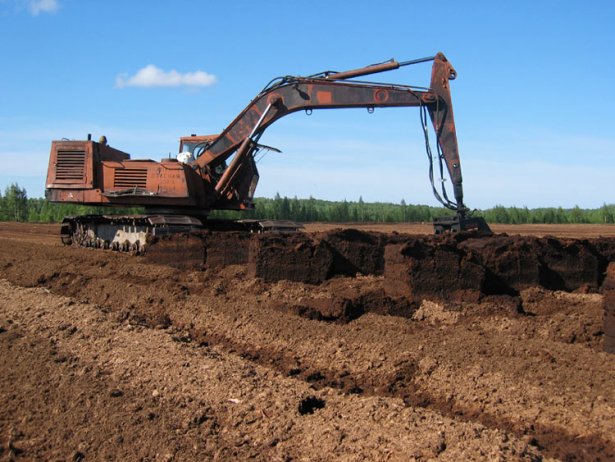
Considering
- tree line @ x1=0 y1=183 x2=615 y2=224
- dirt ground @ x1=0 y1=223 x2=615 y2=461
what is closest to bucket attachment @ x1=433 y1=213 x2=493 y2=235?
dirt ground @ x1=0 y1=223 x2=615 y2=461

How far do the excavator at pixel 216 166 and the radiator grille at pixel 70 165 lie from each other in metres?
0.03

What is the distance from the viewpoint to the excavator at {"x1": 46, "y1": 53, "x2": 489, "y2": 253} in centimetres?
1497

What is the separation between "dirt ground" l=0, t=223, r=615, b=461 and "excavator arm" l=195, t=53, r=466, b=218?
6.49 meters

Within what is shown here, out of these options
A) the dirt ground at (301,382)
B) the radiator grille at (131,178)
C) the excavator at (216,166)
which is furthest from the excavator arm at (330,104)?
the dirt ground at (301,382)

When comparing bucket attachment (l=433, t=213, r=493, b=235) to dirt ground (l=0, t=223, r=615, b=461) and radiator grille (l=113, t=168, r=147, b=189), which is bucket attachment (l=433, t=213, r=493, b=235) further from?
radiator grille (l=113, t=168, r=147, b=189)

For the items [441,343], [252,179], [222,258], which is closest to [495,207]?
[252,179]

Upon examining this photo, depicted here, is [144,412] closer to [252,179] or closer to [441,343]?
[441,343]

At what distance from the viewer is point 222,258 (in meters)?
13.3

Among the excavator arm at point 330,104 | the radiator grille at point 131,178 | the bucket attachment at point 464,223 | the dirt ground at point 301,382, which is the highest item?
the excavator arm at point 330,104

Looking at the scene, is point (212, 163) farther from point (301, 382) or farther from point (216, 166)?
point (301, 382)

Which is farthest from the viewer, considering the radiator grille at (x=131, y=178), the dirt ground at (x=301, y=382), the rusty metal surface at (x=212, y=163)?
the radiator grille at (x=131, y=178)

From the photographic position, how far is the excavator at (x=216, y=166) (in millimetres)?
14969

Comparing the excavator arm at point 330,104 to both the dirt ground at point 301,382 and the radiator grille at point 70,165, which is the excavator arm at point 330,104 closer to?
the radiator grille at point 70,165

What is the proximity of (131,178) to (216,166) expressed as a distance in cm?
225
